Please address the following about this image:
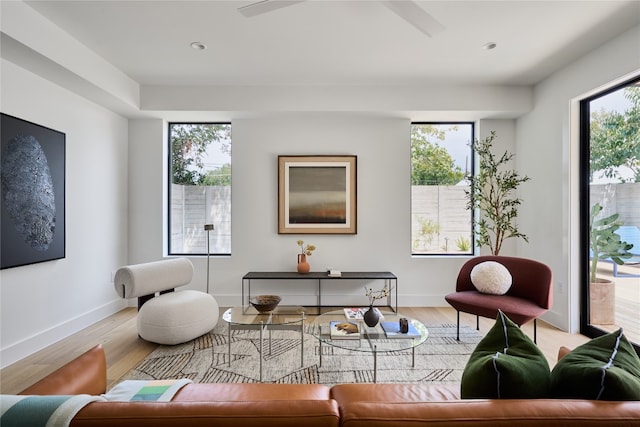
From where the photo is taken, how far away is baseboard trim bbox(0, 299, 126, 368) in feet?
9.18

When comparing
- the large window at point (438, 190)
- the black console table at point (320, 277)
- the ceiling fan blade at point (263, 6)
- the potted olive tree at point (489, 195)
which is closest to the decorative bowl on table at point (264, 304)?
the black console table at point (320, 277)

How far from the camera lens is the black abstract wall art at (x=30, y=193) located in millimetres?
2752

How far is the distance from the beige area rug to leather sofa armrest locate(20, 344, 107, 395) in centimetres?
112

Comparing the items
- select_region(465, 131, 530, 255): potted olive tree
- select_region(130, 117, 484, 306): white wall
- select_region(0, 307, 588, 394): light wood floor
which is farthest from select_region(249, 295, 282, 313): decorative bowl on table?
select_region(465, 131, 530, 255): potted olive tree

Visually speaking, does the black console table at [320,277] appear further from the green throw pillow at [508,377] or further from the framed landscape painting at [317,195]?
the green throw pillow at [508,377]

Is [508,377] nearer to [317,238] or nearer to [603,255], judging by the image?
[603,255]

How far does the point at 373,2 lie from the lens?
253cm

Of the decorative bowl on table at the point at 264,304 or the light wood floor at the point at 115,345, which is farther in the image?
the decorative bowl on table at the point at 264,304

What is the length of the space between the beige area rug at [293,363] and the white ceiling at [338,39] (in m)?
2.75

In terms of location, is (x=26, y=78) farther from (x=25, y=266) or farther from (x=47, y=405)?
(x=47, y=405)

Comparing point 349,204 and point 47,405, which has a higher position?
point 349,204

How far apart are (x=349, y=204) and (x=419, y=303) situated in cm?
160

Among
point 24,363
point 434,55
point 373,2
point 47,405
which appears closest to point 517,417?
point 47,405

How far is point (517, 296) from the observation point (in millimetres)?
3283
